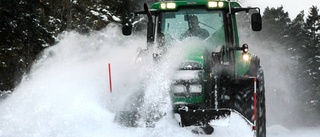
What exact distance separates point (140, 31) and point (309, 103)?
73.4ft

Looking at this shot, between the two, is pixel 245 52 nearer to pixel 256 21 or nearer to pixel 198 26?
pixel 256 21

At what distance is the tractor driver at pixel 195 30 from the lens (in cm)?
766

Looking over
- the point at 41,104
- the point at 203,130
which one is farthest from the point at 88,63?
the point at 203,130

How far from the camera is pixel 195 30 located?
7.70 metres

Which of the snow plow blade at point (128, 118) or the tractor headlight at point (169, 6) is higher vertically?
the tractor headlight at point (169, 6)

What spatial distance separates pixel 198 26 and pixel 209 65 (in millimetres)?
933

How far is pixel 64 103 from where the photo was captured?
7285 millimetres

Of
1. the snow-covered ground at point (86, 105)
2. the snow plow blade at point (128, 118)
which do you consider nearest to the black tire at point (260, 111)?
the snow-covered ground at point (86, 105)

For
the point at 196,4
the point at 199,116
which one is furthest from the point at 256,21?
the point at 199,116

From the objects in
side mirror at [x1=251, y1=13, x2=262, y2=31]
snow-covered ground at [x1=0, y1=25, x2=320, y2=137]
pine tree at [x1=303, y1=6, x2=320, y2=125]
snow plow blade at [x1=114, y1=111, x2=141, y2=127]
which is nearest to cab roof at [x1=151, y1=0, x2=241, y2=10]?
side mirror at [x1=251, y1=13, x2=262, y2=31]

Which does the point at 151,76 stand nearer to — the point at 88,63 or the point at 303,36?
the point at 88,63

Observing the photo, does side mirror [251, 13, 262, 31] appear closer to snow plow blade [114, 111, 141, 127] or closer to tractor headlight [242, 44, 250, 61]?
tractor headlight [242, 44, 250, 61]

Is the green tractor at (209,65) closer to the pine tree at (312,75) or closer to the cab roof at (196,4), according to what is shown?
the cab roof at (196,4)

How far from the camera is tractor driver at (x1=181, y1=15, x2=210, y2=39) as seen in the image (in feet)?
25.1
